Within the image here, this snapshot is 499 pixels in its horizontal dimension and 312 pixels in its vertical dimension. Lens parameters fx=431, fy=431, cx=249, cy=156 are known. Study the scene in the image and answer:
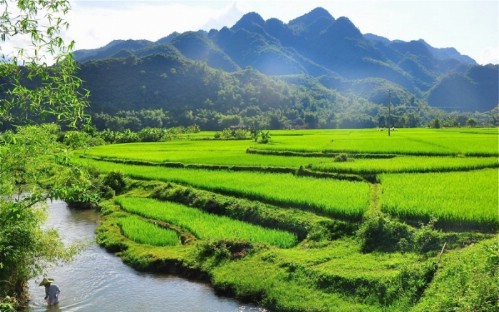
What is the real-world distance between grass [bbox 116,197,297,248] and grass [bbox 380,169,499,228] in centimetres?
411

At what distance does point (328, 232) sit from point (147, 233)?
294 inches

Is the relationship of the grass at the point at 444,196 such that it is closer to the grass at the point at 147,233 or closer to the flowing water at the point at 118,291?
the flowing water at the point at 118,291

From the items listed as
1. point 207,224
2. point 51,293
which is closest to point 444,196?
point 207,224

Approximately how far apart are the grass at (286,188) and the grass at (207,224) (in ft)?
6.14

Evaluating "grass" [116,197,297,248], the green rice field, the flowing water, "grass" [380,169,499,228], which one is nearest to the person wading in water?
the flowing water

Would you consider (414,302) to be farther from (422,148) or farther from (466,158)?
(422,148)

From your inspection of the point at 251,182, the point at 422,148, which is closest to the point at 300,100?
the point at 422,148

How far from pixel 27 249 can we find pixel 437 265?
10.7 m

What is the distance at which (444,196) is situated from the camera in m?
16.2

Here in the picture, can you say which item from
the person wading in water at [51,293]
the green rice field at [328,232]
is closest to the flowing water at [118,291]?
the person wading in water at [51,293]

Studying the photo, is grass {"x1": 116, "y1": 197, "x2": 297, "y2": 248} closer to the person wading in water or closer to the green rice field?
the green rice field

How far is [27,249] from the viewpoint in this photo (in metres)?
11.2

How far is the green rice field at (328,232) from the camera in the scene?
10984 mm

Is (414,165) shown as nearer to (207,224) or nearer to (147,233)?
(207,224)
